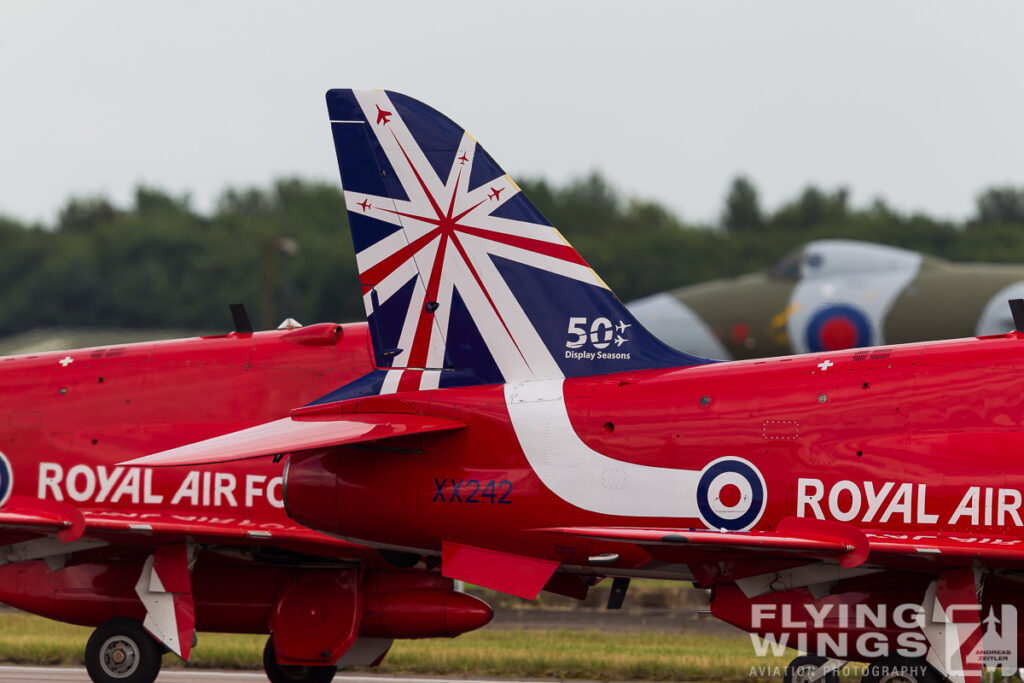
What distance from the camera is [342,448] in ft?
33.2

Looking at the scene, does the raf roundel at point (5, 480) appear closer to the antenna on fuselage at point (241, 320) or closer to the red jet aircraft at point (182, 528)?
the red jet aircraft at point (182, 528)

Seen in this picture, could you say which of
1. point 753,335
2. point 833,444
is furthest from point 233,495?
point 753,335

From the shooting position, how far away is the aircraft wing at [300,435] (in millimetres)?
9328

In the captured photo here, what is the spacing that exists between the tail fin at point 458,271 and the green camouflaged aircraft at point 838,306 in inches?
517

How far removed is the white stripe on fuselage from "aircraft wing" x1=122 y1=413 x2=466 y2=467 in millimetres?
536

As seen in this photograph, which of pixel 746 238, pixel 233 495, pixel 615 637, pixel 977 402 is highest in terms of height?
pixel 746 238

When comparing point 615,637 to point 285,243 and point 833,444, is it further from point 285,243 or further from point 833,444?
point 285,243

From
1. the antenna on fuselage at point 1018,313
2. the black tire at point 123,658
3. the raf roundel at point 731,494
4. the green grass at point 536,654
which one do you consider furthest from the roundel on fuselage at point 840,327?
the black tire at point 123,658

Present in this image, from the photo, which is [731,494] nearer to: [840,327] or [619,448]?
[619,448]

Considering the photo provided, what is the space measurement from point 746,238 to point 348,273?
18.6 m

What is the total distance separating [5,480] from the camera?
37.0 ft

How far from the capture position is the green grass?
1198cm

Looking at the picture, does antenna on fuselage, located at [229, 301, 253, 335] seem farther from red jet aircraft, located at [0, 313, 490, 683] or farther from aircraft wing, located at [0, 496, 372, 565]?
aircraft wing, located at [0, 496, 372, 565]

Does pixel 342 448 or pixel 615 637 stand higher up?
pixel 342 448
